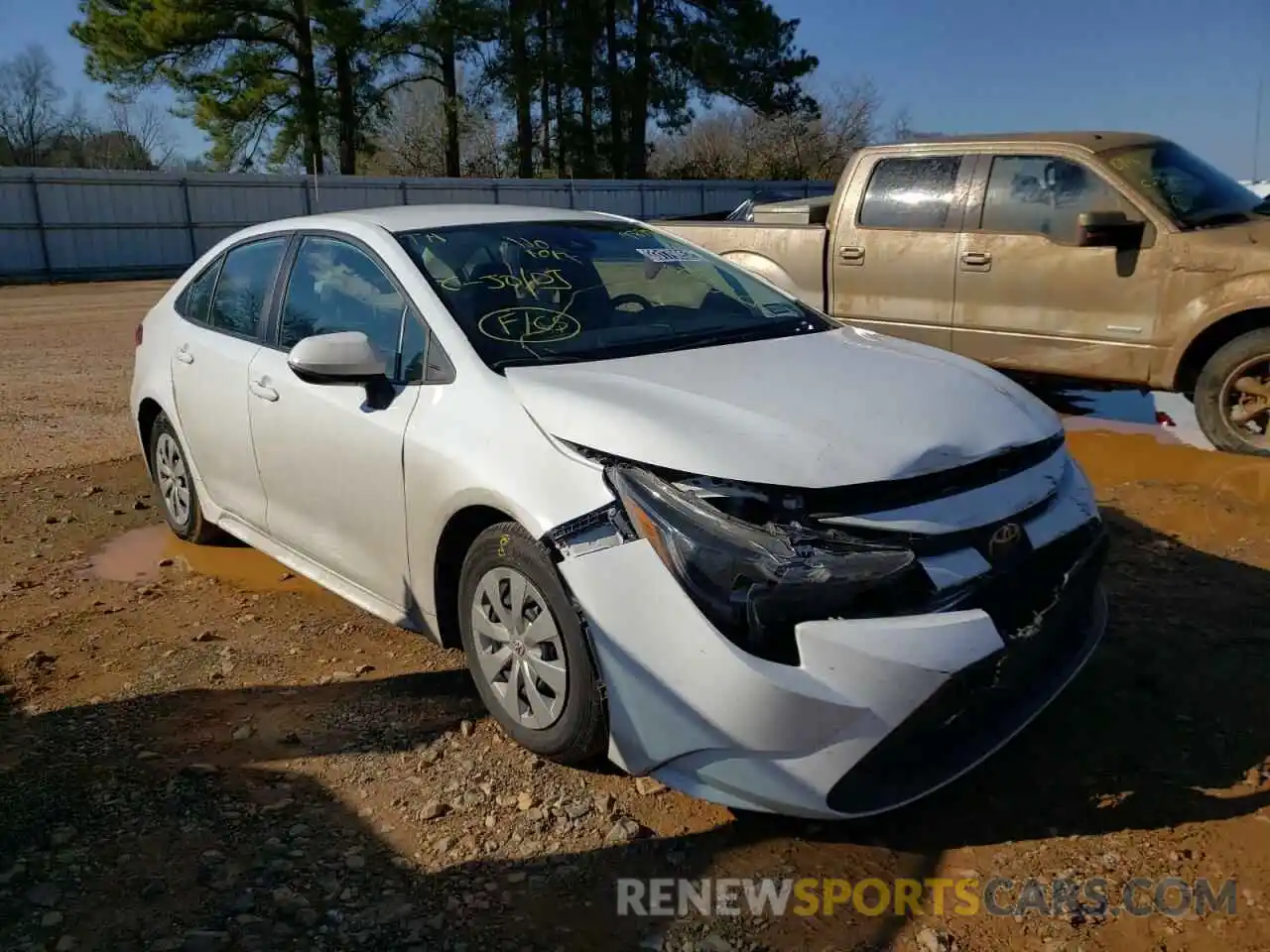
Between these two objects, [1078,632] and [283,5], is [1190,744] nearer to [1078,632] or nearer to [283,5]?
[1078,632]

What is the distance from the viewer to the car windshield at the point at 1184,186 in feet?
22.1

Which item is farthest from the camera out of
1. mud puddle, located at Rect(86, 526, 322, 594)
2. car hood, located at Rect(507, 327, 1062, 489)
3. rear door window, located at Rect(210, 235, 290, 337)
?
mud puddle, located at Rect(86, 526, 322, 594)

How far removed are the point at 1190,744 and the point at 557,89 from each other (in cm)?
3394

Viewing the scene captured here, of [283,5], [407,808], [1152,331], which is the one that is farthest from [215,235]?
[407,808]

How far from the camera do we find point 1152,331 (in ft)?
21.9

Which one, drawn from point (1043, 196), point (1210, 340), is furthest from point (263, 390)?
point (1210, 340)

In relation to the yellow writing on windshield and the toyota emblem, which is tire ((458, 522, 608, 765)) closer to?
the yellow writing on windshield

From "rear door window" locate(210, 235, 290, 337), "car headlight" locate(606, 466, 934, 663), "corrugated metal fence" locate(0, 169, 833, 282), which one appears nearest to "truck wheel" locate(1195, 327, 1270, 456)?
"car headlight" locate(606, 466, 934, 663)

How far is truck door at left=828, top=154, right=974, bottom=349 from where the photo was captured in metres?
7.56

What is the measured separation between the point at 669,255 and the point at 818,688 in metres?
2.36

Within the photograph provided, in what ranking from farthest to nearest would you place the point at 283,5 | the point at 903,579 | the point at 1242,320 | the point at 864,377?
the point at 283,5
the point at 1242,320
the point at 864,377
the point at 903,579

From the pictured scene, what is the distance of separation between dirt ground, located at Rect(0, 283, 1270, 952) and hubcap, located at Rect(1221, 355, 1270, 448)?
1964 millimetres

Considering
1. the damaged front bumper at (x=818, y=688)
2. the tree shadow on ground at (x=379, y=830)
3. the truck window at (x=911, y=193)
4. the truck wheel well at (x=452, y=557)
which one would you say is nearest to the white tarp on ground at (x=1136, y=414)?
the truck window at (x=911, y=193)

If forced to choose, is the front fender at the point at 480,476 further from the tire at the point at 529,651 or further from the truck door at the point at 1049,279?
the truck door at the point at 1049,279
